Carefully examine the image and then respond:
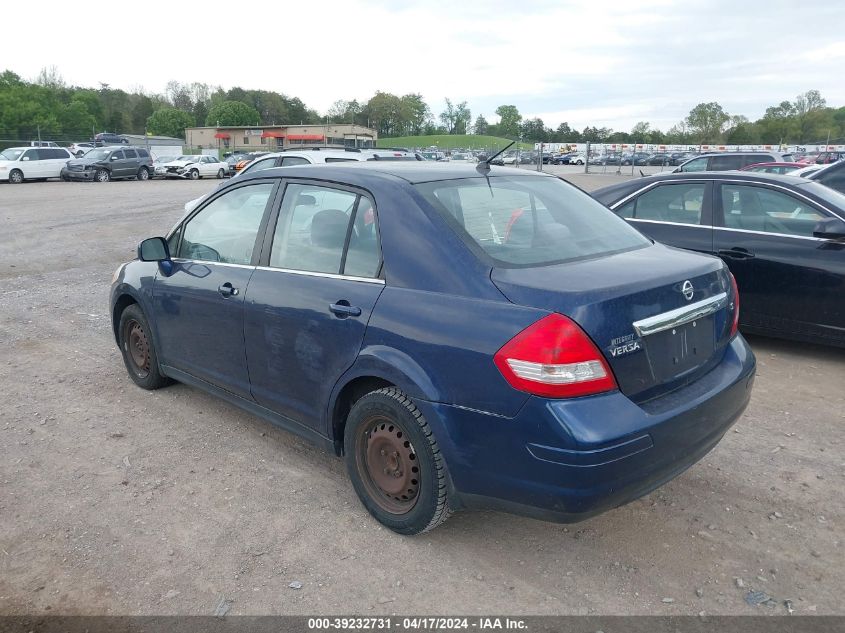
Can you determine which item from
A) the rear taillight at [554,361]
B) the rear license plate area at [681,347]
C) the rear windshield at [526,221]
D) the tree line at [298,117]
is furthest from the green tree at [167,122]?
the rear taillight at [554,361]

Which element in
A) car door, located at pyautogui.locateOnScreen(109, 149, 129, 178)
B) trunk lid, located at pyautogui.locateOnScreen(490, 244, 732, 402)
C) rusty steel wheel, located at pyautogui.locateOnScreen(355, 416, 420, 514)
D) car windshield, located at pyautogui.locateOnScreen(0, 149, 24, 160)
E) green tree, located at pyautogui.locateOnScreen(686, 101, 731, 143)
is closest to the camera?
trunk lid, located at pyautogui.locateOnScreen(490, 244, 732, 402)

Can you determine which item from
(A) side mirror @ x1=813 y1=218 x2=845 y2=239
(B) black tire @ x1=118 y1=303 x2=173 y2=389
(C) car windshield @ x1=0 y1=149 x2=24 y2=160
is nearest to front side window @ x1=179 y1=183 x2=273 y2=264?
(B) black tire @ x1=118 y1=303 x2=173 y2=389

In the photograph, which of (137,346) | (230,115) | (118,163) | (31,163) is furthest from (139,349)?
(230,115)

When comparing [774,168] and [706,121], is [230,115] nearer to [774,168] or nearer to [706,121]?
[706,121]

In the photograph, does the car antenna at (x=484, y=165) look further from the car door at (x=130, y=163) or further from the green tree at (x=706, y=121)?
the green tree at (x=706, y=121)

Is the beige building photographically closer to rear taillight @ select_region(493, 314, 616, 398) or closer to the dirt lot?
the dirt lot

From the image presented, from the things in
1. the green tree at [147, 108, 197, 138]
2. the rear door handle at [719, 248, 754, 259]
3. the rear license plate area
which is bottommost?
the rear license plate area

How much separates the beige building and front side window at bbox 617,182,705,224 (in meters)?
81.1

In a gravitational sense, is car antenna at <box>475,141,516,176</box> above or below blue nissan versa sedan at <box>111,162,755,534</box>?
above

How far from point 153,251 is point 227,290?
88 cm

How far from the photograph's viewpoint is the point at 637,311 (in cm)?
286

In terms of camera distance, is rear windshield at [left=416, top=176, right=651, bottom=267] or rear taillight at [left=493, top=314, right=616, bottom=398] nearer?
rear taillight at [left=493, top=314, right=616, bottom=398]

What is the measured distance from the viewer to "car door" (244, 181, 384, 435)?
3.38m

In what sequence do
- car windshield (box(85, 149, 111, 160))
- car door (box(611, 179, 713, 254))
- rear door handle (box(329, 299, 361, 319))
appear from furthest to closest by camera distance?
car windshield (box(85, 149, 111, 160)) → car door (box(611, 179, 713, 254)) → rear door handle (box(329, 299, 361, 319))
